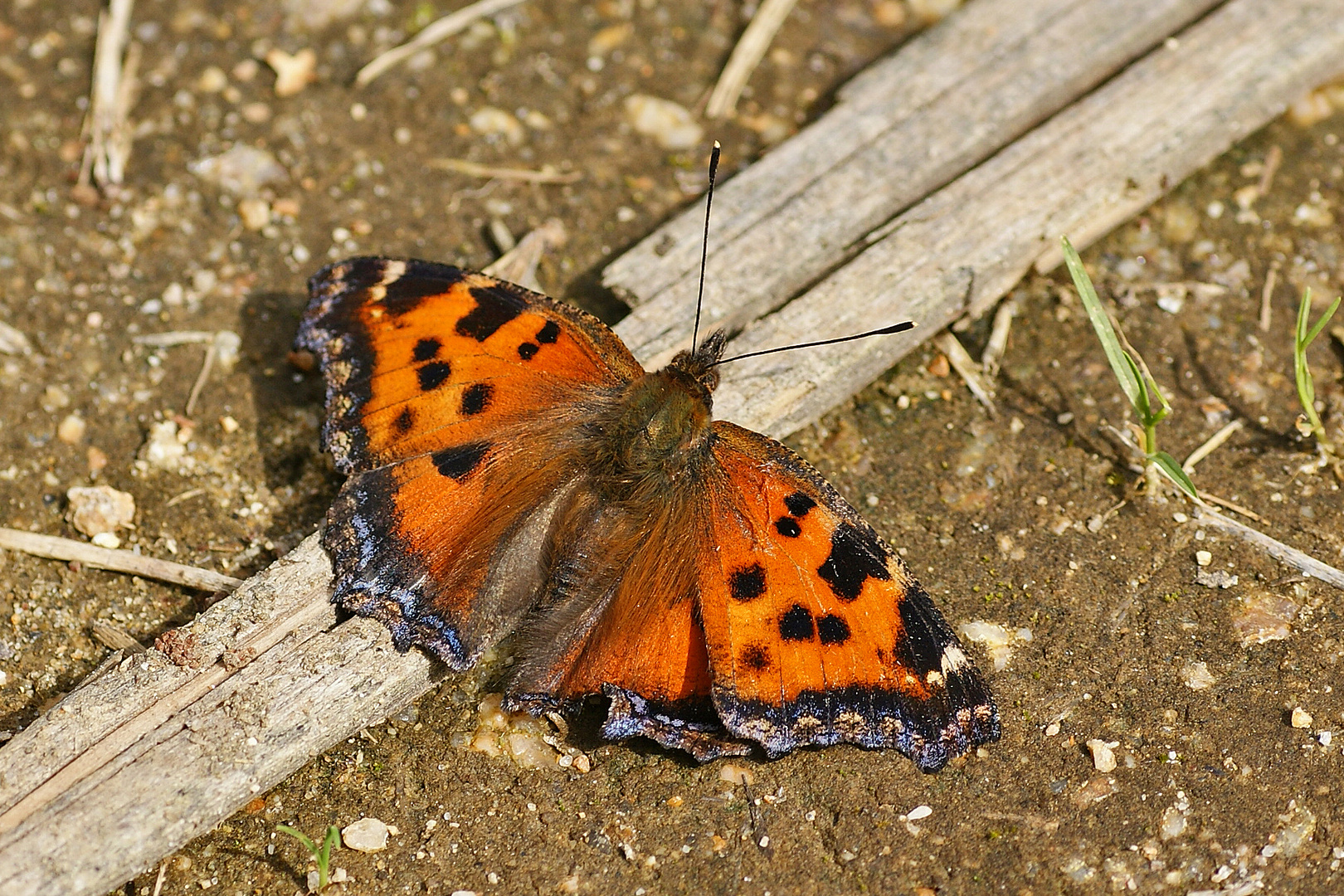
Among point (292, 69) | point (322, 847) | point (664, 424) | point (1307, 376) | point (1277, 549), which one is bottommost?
point (1277, 549)

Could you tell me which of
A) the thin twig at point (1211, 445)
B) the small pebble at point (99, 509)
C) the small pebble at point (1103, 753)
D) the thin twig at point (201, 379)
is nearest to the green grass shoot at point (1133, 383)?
the thin twig at point (1211, 445)

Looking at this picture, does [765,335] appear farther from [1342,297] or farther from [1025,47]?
[1342,297]

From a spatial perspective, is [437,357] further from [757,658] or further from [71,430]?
[71,430]

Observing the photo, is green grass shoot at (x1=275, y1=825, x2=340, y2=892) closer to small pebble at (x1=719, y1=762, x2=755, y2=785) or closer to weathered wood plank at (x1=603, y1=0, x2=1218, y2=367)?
small pebble at (x1=719, y1=762, x2=755, y2=785)

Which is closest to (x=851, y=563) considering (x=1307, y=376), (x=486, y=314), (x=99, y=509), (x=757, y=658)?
(x=757, y=658)

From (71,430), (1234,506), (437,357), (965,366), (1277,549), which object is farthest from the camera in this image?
(965,366)

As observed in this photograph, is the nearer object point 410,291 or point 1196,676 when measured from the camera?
point 1196,676
